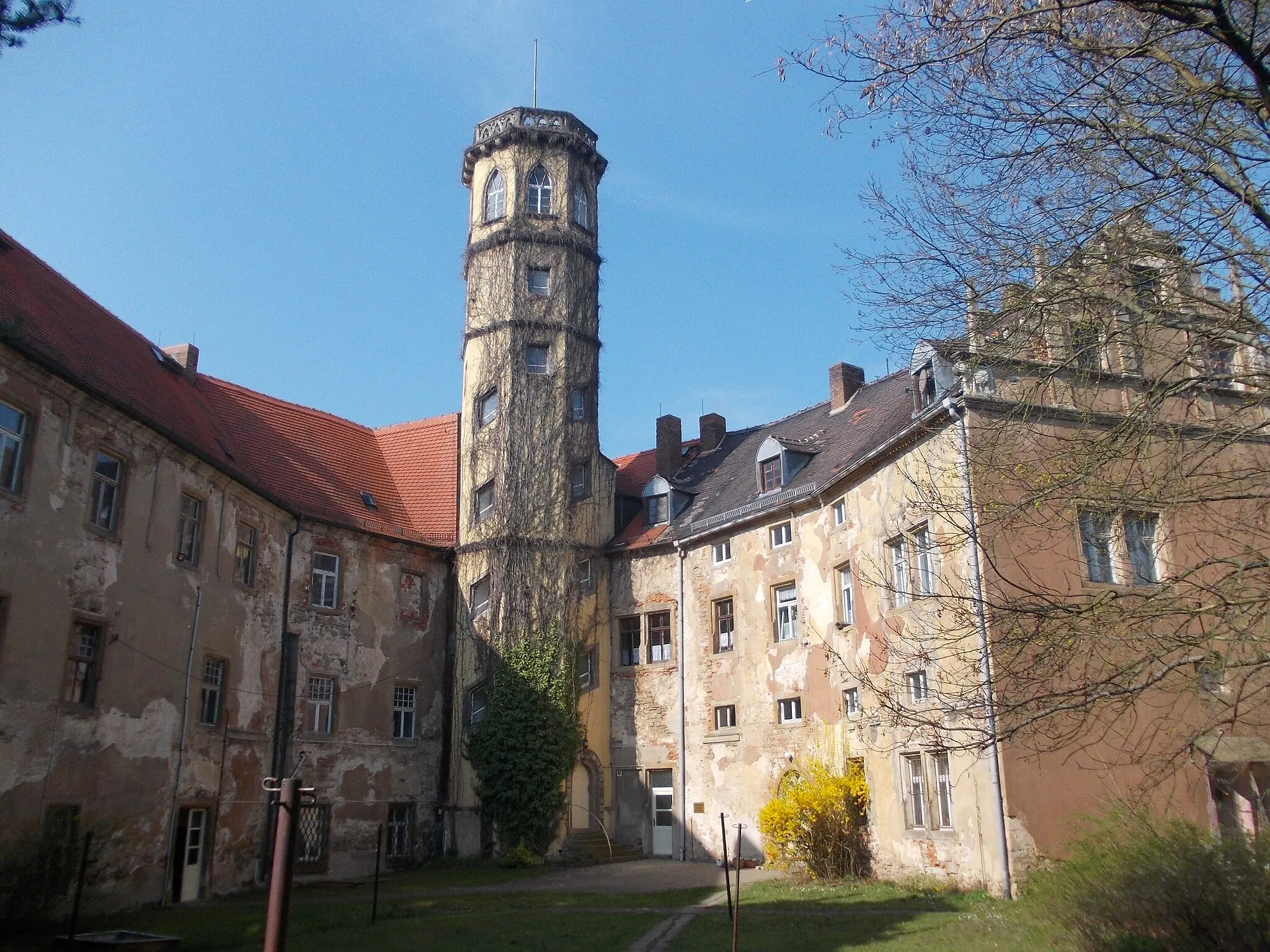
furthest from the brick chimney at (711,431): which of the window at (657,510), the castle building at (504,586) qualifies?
the window at (657,510)

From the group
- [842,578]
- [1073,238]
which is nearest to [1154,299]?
[1073,238]

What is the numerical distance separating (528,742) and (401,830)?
3.76m

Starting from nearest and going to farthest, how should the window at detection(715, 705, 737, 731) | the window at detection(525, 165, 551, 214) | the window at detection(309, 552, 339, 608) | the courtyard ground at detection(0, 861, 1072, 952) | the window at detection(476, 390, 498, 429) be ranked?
the courtyard ground at detection(0, 861, 1072, 952) → the window at detection(309, 552, 339, 608) → the window at detection(715, 705, 737, 731) → the window at detection(476, 390, 498, 429) → the window at detection(525, 165, 551, 214)

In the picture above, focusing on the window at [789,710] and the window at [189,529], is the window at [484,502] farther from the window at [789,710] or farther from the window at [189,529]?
the window at [789,710]

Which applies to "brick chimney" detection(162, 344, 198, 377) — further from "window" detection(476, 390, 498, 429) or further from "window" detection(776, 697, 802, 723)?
"window" detection(776, 697, 802, 723)

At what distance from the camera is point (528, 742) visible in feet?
80.4

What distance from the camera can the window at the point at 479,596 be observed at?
26.4m

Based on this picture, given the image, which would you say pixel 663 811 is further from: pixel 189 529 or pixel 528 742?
pixel 189 529

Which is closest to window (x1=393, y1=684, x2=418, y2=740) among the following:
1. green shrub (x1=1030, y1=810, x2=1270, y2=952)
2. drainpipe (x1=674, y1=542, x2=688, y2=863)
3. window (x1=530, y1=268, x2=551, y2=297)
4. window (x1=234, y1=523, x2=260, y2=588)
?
window (x1=234, y1=523, x2=260, y2=588)

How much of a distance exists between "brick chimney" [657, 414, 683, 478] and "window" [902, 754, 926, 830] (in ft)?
42.4

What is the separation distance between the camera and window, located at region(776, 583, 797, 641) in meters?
24.0

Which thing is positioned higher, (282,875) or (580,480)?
(580,480)

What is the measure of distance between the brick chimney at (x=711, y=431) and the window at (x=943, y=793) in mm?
14592

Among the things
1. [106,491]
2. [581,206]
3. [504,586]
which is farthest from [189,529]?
[581,206]
